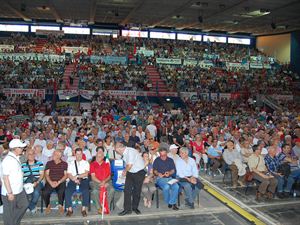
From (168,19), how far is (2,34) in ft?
62.4

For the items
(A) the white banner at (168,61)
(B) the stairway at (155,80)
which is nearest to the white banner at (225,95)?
(B) the stairway at (155,80)

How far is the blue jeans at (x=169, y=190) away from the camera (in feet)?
23.5

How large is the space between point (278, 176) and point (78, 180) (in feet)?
16.0

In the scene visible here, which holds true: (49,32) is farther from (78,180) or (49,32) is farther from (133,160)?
(133,160)

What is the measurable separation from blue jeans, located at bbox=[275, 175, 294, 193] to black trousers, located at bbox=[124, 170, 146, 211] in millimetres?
3561

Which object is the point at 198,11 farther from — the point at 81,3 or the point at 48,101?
the point at 48,101

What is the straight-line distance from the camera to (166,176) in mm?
7348

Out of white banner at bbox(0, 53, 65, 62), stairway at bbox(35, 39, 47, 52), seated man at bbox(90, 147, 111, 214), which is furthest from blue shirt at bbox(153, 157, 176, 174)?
stairway at bbox(35, 39, 47, 52)

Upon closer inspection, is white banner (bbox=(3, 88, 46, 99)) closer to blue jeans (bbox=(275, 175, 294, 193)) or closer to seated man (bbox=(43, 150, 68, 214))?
seated man (bbox=(43, 150, 68, 214))

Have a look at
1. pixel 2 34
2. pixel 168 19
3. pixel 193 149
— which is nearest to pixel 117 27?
pixel 168 19

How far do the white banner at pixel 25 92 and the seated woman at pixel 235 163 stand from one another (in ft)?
53.8

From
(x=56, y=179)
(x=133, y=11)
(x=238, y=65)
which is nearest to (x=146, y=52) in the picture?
(x=133, y=11)

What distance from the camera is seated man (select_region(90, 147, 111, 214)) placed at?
695 cm

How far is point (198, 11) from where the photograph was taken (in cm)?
2659
